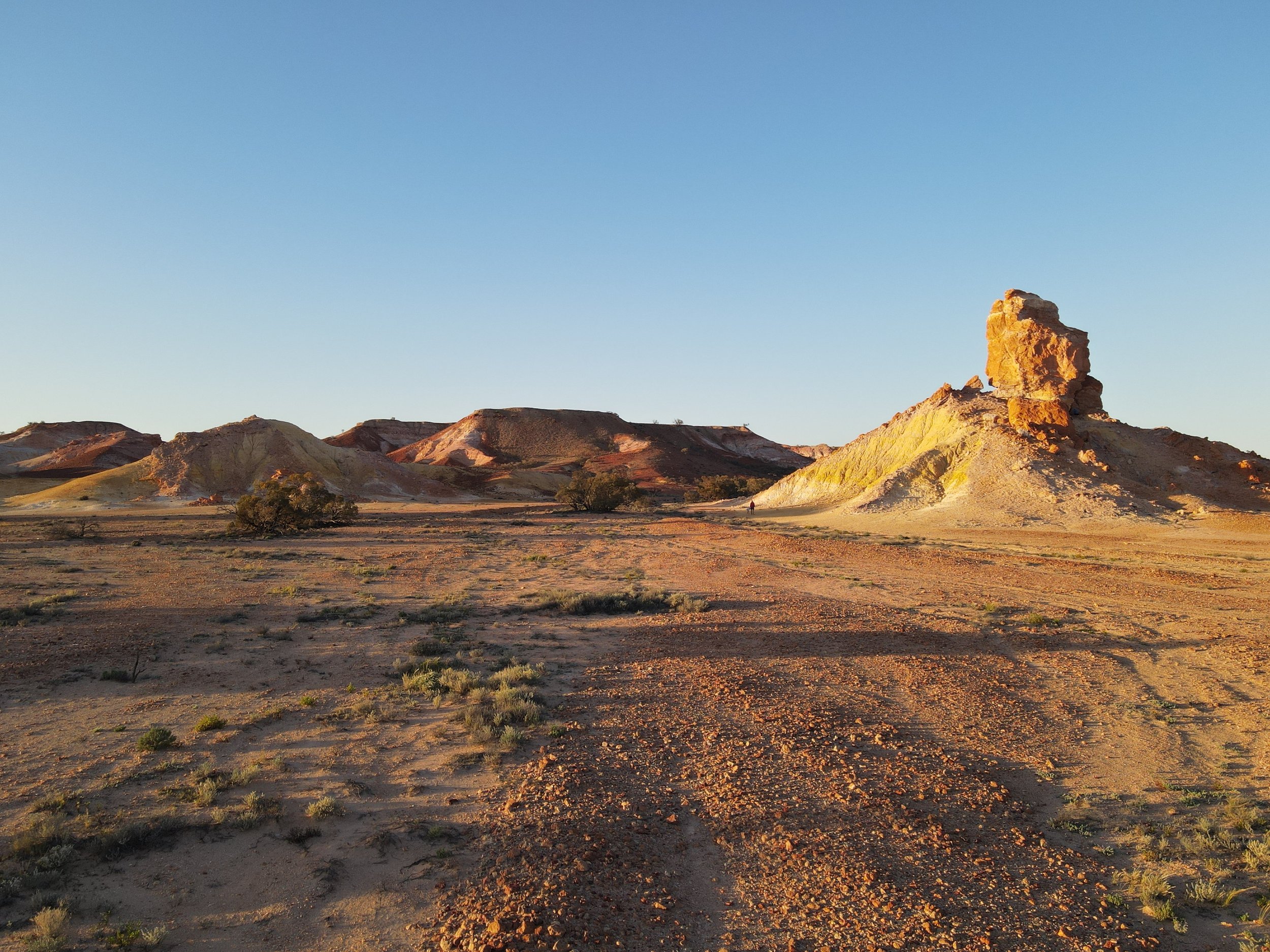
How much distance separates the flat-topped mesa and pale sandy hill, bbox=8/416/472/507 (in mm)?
51389

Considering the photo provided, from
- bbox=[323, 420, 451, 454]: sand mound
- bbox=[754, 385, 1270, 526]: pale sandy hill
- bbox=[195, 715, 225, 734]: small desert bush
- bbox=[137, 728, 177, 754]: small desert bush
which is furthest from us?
bbox=[323, 420, 451, 454]: sand mound

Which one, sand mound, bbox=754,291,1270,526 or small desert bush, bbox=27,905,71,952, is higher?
sand mound, bbox=754,291,1270,526

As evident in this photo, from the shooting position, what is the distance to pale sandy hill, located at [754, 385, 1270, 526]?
3791 cm

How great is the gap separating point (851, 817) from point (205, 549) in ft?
88.3

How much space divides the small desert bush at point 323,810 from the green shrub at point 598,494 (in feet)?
158

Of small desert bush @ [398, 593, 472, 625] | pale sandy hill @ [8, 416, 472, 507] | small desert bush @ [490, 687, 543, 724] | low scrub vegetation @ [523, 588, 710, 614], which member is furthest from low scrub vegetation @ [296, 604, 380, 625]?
pale sandy hill @ [8, 416, 472, 507]

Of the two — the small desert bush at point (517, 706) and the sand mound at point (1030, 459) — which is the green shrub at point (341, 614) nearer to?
the small desert bush at point (517, 706)

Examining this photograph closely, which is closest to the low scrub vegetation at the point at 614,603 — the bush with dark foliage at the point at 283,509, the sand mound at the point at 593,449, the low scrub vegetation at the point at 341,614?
the low scrub vegetation at the point at 341,614

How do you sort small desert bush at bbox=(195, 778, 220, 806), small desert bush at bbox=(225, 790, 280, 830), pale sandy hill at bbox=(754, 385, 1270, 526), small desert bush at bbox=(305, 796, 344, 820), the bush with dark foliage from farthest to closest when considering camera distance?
pale sandy hill at bbox=(754, 385, 1270, 526), the bush with dark foliage, small desert bush at bbox=(195, 778, 220, 806), small desert bush at bbox=(305, 796, 344, 820), small desert bush at bbox=(225, 790, 280, 830)

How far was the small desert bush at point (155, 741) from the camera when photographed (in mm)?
7023

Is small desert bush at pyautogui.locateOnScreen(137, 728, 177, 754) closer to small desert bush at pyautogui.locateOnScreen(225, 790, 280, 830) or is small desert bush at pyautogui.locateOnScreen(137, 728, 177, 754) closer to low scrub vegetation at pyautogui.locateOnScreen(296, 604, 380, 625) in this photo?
small desert bush at pyautogui.locateOnScreen(225, 790, 280, 830)

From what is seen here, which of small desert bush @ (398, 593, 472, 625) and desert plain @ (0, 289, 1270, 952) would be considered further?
small desert bush @ (398, 593, 472, 625)

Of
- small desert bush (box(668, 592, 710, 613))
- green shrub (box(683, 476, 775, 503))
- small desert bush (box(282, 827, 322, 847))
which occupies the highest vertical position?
green shrub (box(683, 476, 775, 503))

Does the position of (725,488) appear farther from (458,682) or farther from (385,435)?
(385,435)
